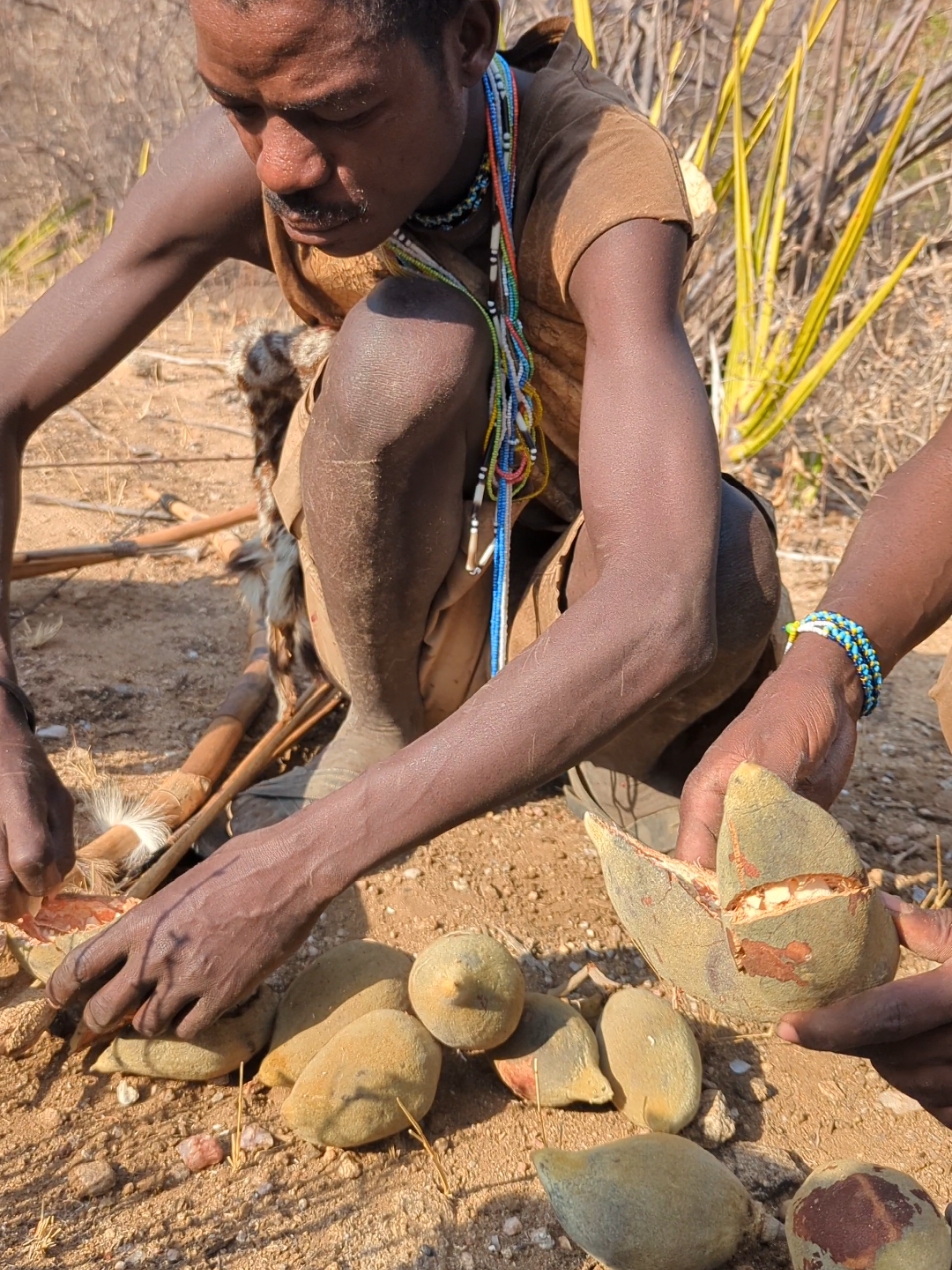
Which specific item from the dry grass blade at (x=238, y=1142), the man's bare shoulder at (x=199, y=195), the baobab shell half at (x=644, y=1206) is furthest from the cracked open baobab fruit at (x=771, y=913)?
the man's bare shoulder at (x=199, y=195)

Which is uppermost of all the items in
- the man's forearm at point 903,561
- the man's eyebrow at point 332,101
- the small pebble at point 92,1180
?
the man's eyebrow at point 332,101

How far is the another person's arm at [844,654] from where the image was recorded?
1.36 m

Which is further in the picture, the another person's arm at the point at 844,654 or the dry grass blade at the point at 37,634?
the dry grass blade at the point at 37,634

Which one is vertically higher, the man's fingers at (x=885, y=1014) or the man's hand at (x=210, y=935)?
the man's fingers at (x=885, y=1014)

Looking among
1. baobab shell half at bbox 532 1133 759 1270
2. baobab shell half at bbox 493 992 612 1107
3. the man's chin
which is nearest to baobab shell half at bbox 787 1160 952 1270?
baobab shell half at bbox 532 1133 759 1270

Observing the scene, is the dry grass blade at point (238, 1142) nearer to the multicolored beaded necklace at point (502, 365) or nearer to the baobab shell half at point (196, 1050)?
the baobab shell half at point (196, 1050)

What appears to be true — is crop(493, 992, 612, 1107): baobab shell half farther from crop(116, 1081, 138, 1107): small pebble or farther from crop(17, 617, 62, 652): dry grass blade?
crop(17, 617, 62, 652): dry grass blade

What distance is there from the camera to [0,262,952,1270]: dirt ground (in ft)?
4.76

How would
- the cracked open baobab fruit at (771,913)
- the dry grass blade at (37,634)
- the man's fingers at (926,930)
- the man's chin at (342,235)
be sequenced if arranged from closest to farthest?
the cracked open baobab fruit at (771,913), the man's fingers at (926,930), the man's chin at (342,235), the dry grass blade at (37,634)

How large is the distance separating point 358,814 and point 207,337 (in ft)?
14.7

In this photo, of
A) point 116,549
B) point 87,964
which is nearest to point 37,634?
point 116,549

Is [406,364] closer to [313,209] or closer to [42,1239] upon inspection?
[313,209]

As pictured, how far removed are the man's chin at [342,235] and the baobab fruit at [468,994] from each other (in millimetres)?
1020

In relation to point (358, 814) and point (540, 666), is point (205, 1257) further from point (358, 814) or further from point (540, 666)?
point (540, 666)
